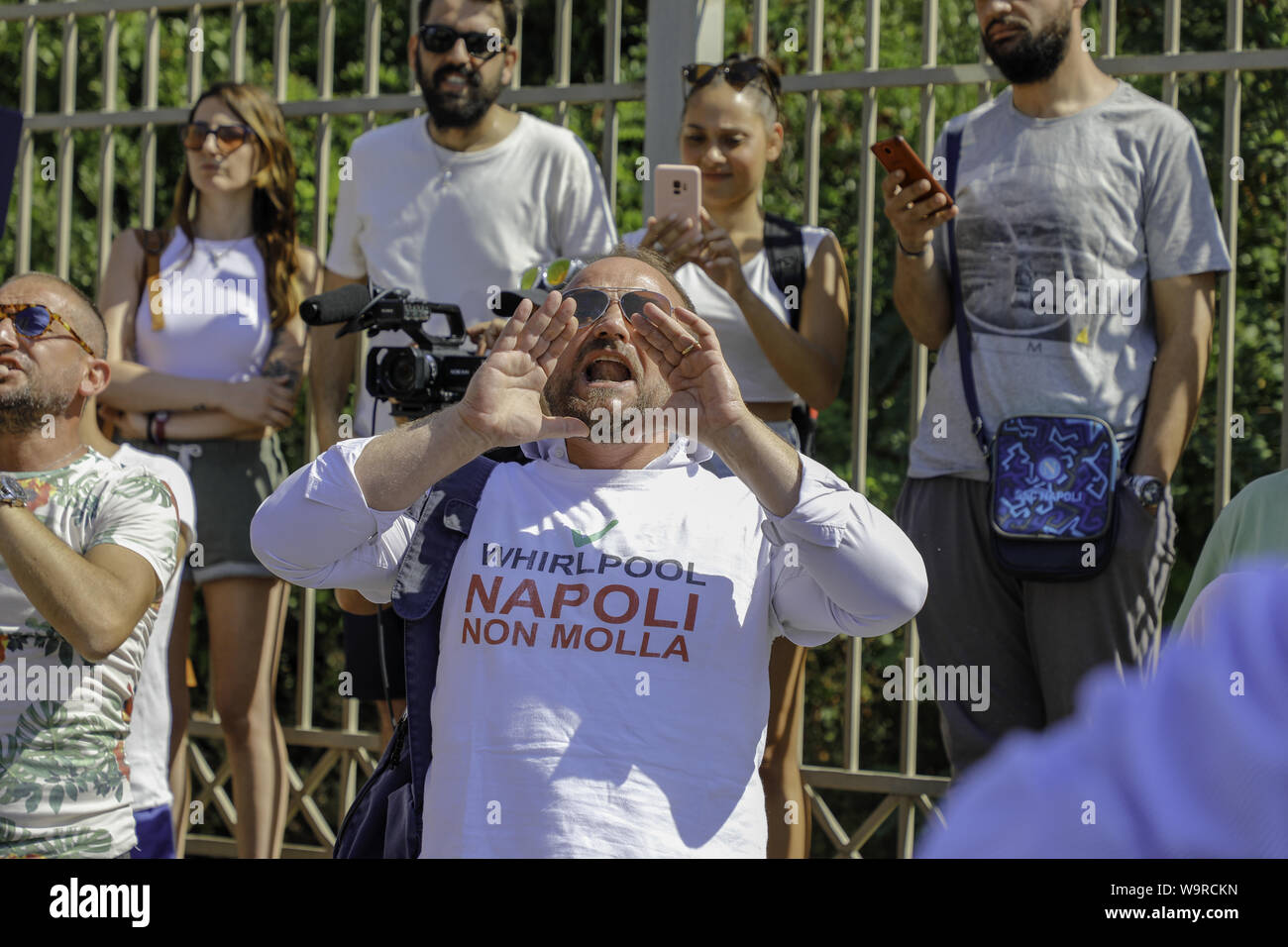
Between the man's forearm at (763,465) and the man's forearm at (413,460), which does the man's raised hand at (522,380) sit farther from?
the man's forearm at (763,465)

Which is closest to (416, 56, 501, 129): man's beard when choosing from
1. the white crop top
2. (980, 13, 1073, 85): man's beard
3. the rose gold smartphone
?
the white crop top

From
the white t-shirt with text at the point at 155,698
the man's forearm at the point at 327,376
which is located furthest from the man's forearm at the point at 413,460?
the man's forearm at the point at 327,376

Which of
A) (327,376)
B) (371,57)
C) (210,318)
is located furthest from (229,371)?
(371,57)

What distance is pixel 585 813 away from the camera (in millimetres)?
2488

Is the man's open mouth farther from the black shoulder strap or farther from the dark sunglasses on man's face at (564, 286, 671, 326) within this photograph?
the black shoulder strap

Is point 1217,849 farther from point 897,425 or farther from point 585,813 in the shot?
point 897,425

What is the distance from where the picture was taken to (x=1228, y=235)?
4113mm

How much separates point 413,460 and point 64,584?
37.4 inches

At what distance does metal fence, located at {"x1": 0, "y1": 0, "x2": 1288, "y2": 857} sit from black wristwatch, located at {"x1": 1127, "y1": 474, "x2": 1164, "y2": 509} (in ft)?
1.91

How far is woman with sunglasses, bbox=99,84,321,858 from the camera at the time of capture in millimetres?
4301

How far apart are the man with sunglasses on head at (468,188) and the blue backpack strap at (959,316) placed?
3.11 ft

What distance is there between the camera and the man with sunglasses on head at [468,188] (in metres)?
4.29

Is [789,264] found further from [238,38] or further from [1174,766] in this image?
[1174,766]
